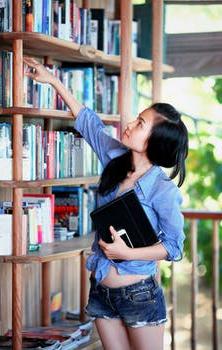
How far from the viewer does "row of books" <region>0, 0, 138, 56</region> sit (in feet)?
10.5

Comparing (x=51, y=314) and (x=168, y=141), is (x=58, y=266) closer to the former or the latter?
(x=51, y=314)

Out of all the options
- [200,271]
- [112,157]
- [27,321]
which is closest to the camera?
[112,157]

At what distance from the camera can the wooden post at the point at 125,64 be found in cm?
336

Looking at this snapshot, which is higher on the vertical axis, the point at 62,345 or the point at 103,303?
the point at 103,303

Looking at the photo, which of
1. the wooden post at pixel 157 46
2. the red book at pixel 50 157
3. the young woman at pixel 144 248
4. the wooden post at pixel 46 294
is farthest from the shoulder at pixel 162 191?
the wooden post at pixel 46 294

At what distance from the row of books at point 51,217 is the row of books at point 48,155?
0.14 metres

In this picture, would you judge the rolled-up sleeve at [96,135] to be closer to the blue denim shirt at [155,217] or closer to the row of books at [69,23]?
the blue denim shirt at [155,217]

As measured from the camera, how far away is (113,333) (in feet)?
8.81

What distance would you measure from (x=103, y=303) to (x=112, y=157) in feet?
1.72

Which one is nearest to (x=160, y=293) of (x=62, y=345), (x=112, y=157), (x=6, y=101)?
(x=112, y=157)

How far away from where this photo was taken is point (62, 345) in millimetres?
3393

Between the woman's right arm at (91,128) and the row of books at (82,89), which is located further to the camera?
the row of books at (82,89)

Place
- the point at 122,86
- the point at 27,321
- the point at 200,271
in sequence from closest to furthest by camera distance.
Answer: the point at 122,86, the point at 27,321, the point at 200,271

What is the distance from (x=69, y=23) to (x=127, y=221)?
1276 mm
